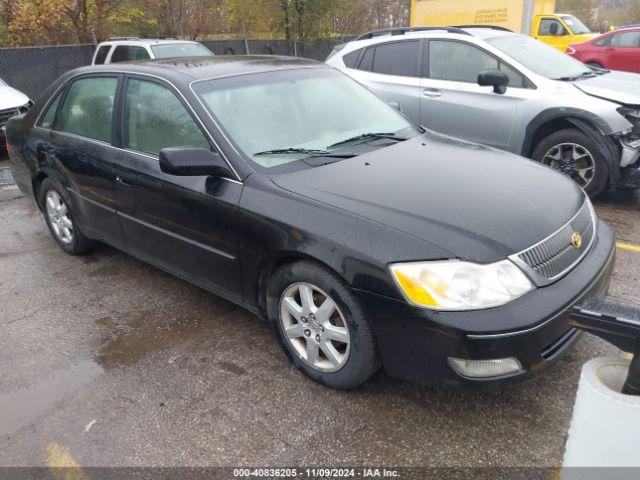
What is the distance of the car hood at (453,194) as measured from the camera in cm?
240

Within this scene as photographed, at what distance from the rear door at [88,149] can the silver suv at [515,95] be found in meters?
3.53

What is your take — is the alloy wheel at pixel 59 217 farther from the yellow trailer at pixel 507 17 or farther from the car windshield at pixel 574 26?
the car windshield at pixel 574 26

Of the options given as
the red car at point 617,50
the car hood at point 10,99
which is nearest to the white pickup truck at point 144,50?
the car hood at point 10,99

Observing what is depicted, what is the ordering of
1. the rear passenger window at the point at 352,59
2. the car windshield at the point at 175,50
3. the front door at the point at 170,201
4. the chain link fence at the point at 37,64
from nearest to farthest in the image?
the front door at the point at 170,201
the rear passenger window at the point at 352,59
the car windshield at the point at 175,50
the chain link fence at the point at 37,64

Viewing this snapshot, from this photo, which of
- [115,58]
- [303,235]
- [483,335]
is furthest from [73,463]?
[115,58]

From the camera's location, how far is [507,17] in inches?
517

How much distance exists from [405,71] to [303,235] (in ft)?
14.5

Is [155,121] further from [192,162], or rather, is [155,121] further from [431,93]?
[431,93]

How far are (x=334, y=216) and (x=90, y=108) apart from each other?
2.47m

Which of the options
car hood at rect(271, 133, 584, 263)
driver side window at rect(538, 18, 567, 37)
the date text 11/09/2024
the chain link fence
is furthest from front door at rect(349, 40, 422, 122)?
driver side window at rect(538, 18, 567, 37)

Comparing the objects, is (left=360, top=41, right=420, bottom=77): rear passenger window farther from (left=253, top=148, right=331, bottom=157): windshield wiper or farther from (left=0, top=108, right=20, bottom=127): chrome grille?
(left=0, top=108, right=20, bottom=127): chrome grille

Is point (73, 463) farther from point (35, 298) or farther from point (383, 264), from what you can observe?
point (35, 298)

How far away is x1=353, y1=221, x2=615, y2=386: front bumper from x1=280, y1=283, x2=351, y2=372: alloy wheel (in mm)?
235

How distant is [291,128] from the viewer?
3.26 meters
